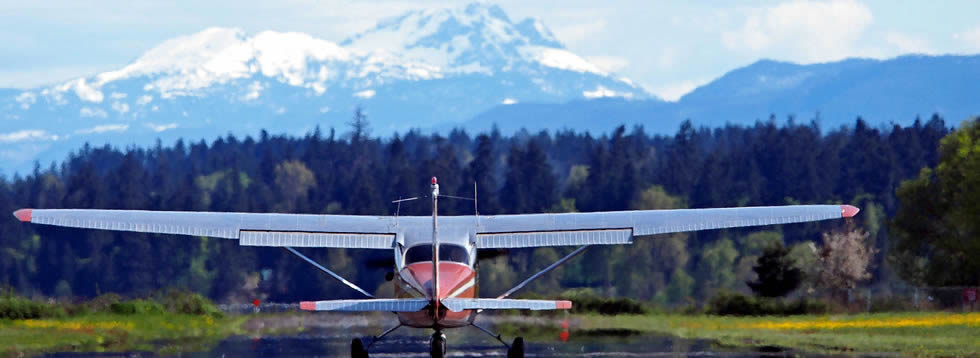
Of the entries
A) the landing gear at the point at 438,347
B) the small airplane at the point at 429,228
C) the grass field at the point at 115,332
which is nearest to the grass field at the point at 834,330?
the small airplane at the point at 429,228

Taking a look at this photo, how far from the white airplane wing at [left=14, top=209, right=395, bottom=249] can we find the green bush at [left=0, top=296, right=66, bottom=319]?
31.5ft

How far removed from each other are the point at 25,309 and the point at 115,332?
4.48 metres

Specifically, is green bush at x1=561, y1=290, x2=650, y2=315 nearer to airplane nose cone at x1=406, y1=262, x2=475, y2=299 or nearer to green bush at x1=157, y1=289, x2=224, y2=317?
green bush at x1=157, y1=289, x2=224, y2=317

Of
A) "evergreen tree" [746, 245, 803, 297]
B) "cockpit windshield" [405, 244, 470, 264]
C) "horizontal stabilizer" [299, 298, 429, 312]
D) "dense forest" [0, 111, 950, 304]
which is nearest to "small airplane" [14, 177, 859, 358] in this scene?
"cockpit windshield" [405, 244, 470, 264]

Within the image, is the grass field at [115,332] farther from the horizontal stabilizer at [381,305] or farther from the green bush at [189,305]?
the horizontal stabilizer at [381,305]

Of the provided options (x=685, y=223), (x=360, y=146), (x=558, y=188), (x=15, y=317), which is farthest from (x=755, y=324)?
(x=360, y=146)

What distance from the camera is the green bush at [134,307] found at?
36469mm

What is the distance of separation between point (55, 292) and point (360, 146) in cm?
5721

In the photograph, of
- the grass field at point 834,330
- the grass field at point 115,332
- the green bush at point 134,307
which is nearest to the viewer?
the grass field at point 834,330

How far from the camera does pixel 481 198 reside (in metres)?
112

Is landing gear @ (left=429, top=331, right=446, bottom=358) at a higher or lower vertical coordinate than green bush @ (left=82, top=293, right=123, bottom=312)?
lower

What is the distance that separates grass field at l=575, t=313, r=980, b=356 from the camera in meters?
27.2

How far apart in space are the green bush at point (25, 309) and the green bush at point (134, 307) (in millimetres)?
1244

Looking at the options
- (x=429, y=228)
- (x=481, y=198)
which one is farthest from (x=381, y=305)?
(x=481, y=198)
